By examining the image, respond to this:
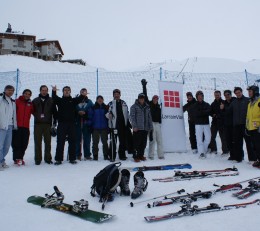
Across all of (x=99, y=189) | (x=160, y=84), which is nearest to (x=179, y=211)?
(x=99, y=189)

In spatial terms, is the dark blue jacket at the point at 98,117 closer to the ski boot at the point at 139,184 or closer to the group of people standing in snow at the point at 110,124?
the group of people standing in snow at the point at 110,124

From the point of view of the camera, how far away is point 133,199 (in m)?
4.33

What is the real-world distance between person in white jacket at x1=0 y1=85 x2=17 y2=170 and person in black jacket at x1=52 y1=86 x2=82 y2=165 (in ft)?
3.52

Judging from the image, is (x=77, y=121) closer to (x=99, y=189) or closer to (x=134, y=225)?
(x=99, y=189)

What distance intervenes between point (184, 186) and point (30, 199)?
2694 millimetres

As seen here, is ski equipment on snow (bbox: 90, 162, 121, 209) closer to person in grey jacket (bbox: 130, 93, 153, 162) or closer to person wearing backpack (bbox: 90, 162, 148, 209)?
person wearing backpack (bbox: 90, 162, 148, 209)

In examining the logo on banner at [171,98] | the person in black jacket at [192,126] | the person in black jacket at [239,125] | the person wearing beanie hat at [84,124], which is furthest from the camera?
the logo on banner at [171,98]

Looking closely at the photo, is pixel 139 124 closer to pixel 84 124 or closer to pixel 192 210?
pixel 84 124

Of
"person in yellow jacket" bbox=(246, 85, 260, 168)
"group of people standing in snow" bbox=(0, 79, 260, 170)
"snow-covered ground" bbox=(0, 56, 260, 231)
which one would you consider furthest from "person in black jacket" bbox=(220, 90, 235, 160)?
"person in yellow jacket" bbox=(246, 85, 260, 168)

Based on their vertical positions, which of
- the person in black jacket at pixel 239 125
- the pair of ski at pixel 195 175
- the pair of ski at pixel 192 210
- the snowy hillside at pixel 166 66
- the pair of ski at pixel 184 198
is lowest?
the pair of ski at pixel 192 210

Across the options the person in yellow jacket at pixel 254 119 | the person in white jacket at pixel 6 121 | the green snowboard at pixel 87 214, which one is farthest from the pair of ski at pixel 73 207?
the person in yellow jacket at pixel 254 119

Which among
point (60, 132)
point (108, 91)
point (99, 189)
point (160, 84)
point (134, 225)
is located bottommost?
point (134, 225)

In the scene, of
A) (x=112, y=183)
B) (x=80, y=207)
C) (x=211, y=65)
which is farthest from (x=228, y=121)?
(x=211, y=65)

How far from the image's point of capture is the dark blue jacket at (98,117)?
775cm
